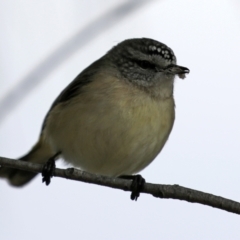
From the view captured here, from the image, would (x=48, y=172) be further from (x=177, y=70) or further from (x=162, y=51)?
(x=162, y=51)

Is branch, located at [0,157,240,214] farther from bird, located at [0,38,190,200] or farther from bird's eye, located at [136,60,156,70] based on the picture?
bird's eye, located at [136,60,156,70]

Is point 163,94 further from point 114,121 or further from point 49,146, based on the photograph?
point 49,146

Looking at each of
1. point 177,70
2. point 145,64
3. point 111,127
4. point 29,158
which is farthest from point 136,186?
point 29,158

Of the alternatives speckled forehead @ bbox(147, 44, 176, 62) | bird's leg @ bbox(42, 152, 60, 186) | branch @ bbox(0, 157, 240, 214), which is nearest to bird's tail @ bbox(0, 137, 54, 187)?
bird's leg @ bbox(42, 152, 60, 186)

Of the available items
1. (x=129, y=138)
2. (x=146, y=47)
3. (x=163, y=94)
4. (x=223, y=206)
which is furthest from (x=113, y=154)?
(x=223, y=206)

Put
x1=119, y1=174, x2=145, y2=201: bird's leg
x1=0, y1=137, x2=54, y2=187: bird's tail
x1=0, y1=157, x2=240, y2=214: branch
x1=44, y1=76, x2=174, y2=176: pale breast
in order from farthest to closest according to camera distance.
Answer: x1=0, y1=137, x2=54, y2=187: bird's tail → x1=44, y1=76, x2=174, y2=176: pale breast → x1=119, y1=174, x2=145, y2=201: bird's leg → x1=0, y1=157, x2=240, y2=214: branch

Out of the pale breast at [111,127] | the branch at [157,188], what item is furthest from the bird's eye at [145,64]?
the branch at [157,188]
